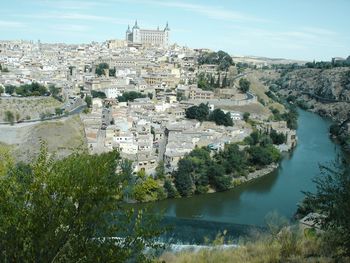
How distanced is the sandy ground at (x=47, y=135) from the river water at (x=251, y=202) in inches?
145

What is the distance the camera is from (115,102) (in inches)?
647

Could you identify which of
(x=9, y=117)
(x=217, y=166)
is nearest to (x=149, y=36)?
(x=9, y=117)

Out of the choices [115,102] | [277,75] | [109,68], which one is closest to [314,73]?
[277,75]

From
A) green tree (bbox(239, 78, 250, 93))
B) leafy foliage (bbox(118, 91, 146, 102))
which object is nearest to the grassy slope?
leafy foliage (bbox(118, 91, 146, 102))

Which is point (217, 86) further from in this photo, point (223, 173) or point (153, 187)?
point (153, 187)

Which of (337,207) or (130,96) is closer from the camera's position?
(337,207)

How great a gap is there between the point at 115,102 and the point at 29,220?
48.1 ft

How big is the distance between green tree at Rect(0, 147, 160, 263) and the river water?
14.9 ft

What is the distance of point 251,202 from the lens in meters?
9.73

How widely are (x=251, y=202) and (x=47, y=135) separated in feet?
20.1

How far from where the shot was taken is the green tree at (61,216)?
1.94 metres

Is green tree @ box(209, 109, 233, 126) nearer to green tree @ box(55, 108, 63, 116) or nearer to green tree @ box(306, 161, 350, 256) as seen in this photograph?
green tree @ box(55, 108, 63, 116)

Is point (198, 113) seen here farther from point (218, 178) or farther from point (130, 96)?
point (218, 178)

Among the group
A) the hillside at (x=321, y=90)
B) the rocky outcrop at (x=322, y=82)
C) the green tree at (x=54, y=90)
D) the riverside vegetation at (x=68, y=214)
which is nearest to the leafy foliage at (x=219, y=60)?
the hillside at (x=321, y=90)
